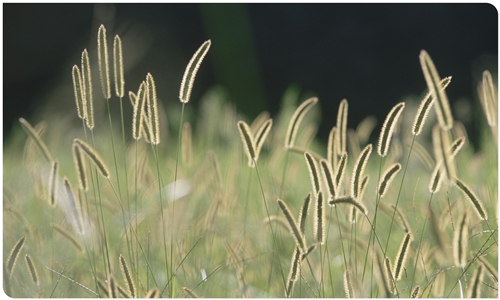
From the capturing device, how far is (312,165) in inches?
22.4

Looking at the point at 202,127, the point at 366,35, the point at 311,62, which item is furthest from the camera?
the point at 311,62

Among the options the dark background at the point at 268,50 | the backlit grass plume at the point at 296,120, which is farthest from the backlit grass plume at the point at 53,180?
the dark background at the point at 268,50

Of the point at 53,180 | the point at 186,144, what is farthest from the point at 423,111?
the point at 186,144

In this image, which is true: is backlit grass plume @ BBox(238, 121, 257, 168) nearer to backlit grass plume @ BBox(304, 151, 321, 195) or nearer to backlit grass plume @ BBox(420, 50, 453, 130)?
backlit grass plume @ BBox(304, 151, 321, 195)

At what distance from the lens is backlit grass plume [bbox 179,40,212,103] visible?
62 cm

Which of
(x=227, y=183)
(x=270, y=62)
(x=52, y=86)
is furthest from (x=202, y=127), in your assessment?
(x=270, y=62)

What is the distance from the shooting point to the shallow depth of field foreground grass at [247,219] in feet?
1.87

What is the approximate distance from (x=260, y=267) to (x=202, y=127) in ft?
3.62

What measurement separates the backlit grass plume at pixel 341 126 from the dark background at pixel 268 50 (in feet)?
3.37

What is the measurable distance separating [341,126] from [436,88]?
0.28 metres

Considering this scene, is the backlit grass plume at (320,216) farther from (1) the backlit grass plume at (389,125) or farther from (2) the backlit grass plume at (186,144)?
(2) the backlit grass plume at (186,144)

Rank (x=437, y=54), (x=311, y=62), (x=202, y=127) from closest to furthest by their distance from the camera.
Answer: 1. (x=202, y=127)
2. (x=437, y=54)
3. (x=311, y=62)

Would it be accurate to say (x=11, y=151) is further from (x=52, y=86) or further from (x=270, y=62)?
(x=270, y=62)

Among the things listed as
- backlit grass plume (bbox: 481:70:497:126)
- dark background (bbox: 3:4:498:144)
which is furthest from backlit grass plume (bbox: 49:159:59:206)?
dark background (bbox: 3:4:498:144)
